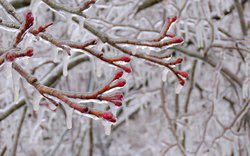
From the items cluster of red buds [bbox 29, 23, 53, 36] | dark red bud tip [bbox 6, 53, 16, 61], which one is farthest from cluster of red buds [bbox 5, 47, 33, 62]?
cluster of red buds [bbox 29, 23, 53, 36]

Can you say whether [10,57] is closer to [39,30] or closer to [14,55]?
[14,55]

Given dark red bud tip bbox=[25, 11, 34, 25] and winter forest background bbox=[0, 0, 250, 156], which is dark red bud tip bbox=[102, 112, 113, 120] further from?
dark red bud tip bbox=[25, 11, 34, 25]

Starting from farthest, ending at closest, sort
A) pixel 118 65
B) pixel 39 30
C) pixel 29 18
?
pixel 118 65, pixel 39 30, pixel 29 18

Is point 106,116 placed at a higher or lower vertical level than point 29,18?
lower

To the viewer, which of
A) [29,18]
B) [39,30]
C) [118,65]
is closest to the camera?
[29,18]

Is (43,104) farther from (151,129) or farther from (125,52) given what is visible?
(151,129)

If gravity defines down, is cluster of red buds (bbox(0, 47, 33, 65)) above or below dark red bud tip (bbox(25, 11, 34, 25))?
below

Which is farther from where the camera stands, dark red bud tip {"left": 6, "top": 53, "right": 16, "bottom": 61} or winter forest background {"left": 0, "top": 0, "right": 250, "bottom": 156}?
winter forest background {"left": 0, "top": 0, "right": 250, "bottom": 156}

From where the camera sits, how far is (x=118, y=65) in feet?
4.15

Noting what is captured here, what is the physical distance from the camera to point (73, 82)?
5.01 metres

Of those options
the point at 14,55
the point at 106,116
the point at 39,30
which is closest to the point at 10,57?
the point at 14,55

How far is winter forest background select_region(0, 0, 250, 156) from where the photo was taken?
1170 millimetres

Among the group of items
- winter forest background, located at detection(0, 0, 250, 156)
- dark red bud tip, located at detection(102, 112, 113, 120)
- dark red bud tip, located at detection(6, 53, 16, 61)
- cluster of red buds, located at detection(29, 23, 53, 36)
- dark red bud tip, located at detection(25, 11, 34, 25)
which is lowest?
winter forest background, located at detection(0, 0, 250, 156)

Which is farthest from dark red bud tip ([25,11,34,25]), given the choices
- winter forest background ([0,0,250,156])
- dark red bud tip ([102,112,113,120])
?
dark red bud tip ([102,112,113,120])
